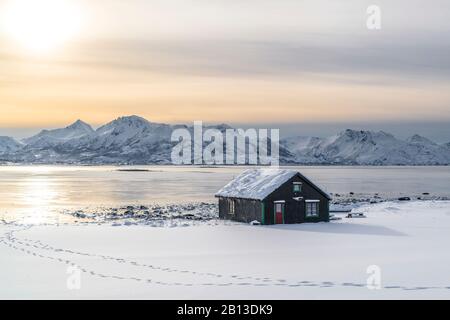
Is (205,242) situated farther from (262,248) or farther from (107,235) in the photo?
(107,235)

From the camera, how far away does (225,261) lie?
2981 centimetres

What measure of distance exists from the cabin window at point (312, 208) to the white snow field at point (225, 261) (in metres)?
1.97

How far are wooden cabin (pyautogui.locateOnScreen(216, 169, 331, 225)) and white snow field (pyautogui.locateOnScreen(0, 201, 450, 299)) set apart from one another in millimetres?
1902

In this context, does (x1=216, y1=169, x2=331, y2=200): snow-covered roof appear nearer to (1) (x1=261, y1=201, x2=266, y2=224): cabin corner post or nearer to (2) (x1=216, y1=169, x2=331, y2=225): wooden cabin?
(2) (x1=216, y1=169, x2=331, y2=225): wooden cabin

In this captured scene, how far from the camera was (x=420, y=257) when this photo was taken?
1217 inches

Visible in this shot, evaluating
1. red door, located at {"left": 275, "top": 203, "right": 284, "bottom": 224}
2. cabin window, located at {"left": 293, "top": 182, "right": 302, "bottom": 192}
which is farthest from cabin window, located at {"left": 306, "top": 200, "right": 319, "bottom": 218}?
red door, located at {"left": 275, "top": 203, "right": 284, "bottom": 224}

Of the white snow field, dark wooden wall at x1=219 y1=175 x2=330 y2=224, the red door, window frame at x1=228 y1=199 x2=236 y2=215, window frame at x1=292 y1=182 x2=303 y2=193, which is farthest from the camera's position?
window frame at x1=228 y1=199 x2=236 y2=215

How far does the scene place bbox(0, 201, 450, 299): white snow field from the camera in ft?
74.7

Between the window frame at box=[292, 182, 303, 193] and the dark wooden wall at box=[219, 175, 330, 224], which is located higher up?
the window frame at box=[292, 182, 303, 193]

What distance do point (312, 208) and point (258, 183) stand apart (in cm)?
478

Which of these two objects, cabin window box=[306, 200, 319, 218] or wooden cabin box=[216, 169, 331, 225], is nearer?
wooden cabin box=[216, 169, 331, 225]

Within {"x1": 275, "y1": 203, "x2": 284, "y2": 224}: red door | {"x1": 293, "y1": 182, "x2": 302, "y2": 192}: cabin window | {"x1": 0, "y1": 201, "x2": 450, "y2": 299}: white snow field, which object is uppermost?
{"x1": 293, "y1": 182, "x2": 302, "y2": 192}: cabin window

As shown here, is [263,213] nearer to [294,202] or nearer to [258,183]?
[294,202]
